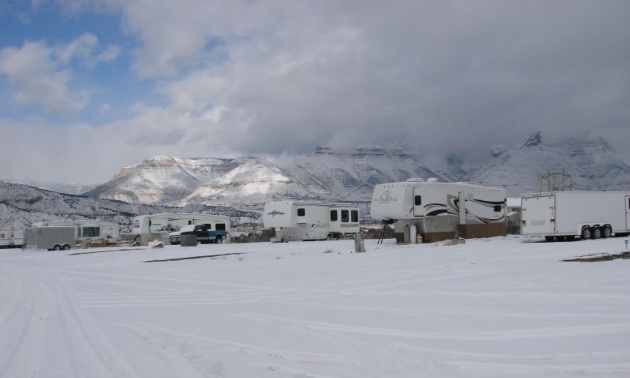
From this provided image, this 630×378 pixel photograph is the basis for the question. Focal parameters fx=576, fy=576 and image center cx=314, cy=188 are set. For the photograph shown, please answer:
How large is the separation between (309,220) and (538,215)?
56.2 ft

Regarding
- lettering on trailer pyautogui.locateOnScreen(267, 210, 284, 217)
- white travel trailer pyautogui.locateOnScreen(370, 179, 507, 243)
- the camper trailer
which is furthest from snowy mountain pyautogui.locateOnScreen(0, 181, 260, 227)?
white travel trailer pyautogui.locateOnScreen(370, 179, 507, 243)

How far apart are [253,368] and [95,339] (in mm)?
3293

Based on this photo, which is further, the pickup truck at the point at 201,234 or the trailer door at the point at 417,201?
the pickup truck at the point at 201,234

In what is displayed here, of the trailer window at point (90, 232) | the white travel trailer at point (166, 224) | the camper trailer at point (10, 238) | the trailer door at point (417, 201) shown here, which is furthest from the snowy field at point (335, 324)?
the camper trailer at point (10, 238)

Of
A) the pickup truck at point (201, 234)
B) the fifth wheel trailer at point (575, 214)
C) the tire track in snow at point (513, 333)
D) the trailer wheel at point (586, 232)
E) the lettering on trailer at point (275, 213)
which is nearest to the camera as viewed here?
the tire track in snow at point (513, 333)

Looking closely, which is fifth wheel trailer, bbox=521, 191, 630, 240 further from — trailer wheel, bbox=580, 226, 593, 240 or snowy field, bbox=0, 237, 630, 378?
snowy field, bbox=0, 237, 630, 378

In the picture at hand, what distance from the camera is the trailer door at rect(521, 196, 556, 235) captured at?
27.8 meters

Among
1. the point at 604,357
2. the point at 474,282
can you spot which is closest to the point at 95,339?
the point at 604,357

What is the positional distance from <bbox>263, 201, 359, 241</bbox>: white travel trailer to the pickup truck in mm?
5025

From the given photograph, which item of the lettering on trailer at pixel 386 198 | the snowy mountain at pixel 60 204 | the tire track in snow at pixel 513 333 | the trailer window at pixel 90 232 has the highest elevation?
the snowy mountain at pixel 60 204

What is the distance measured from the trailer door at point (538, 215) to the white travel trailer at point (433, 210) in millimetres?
4850

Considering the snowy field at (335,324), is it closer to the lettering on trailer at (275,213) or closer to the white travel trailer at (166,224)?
the lettering on trailer at (275,213)

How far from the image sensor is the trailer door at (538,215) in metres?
27.8

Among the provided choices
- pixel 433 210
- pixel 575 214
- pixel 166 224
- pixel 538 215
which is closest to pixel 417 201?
pixel 433 210
